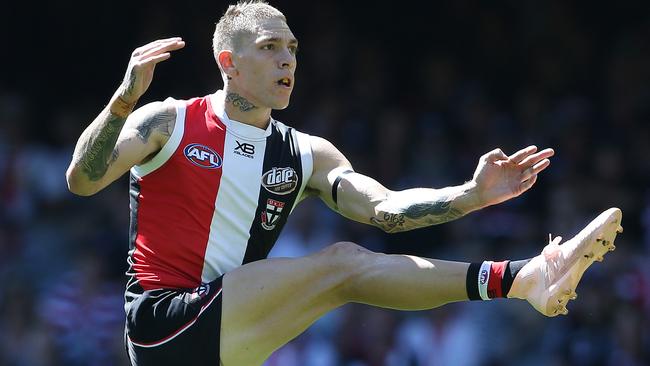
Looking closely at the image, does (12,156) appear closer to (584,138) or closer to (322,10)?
(322,10)

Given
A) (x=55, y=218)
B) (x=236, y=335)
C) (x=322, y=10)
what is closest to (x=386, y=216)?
(x=236, y=335)

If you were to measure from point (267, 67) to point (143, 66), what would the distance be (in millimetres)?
922

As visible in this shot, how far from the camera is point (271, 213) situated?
22.1 feet

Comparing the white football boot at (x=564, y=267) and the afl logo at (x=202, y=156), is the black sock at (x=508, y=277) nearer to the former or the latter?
the white football boot at (x=564, y=267)

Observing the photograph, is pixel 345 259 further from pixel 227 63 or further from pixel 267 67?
pixel 227 63

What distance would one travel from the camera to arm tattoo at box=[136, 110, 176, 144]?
646 cm

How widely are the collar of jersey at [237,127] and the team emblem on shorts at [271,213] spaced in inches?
14.4

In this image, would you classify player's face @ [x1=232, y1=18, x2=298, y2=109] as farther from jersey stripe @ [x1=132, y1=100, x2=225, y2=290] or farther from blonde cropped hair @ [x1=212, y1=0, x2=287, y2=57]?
jersey stripe @ [x1=132, y1=100, x2=225, y2=290]

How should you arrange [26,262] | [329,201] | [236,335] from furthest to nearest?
[26,262] < [329,201] < [236,335]

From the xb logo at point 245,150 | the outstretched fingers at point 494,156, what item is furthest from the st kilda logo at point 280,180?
the outstretched fingers at point 494,156

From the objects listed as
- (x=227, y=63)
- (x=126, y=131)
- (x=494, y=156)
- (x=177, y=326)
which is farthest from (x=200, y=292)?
(x=494, y=156)

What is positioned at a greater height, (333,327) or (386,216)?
(386,216)

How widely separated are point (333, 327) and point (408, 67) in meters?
3.17

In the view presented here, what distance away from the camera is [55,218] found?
12.0 meters
